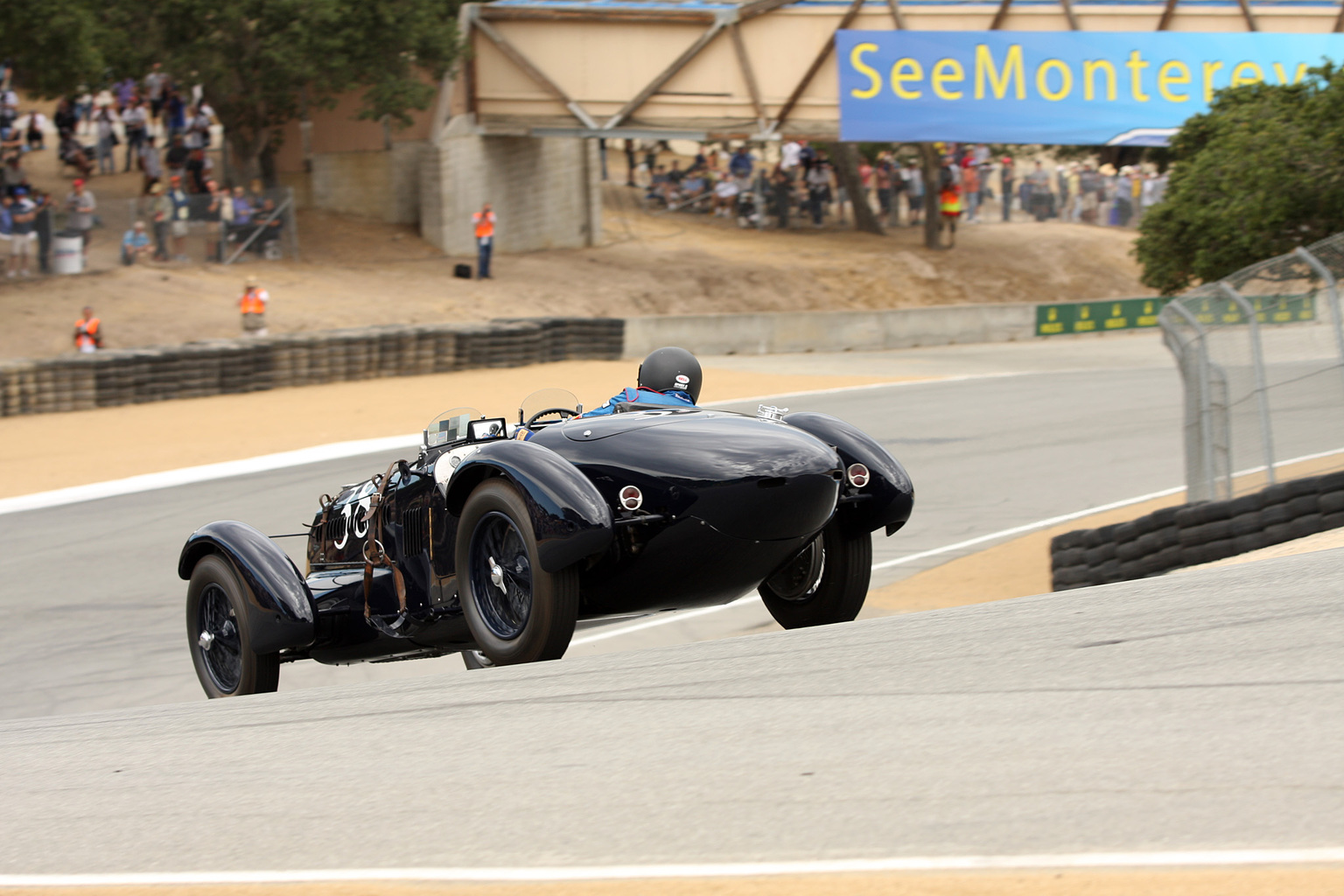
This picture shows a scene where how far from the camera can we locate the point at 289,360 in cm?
2234

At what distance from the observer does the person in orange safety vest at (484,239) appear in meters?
32.4

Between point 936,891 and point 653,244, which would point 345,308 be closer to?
point 653,244

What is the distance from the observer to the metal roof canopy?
3350 centimetres

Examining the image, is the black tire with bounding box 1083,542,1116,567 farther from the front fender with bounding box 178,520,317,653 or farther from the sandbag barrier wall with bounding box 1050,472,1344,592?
the front fender with bounding box 178,520,317,653

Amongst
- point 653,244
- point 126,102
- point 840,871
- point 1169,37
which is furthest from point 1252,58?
point 840,871

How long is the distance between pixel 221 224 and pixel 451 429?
23.9 m

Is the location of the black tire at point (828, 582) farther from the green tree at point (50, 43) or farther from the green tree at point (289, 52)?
the green tree at point (289, 52)

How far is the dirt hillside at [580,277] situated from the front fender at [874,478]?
19.4m

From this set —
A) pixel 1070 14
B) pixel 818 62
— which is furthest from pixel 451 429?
pixel 1070 14

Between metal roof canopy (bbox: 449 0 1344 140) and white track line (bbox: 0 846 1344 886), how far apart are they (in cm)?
3164

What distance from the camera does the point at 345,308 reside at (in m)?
28.7

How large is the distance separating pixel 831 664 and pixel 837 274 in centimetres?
3331

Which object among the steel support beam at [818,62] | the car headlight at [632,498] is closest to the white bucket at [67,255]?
the steel support beam at [818,62]

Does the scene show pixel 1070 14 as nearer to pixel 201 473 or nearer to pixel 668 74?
pixel 668 74
